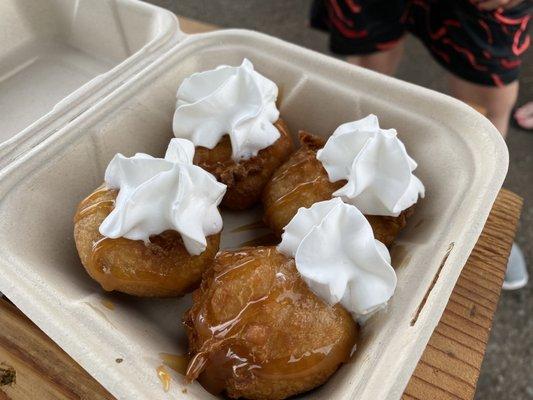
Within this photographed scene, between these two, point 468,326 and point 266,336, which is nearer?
point 266,336

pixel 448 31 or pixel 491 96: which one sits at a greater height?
pixel 448 31

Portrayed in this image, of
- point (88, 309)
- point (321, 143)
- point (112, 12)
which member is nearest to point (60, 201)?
point (88, 309)

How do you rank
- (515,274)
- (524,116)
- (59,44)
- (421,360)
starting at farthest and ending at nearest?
(524,116) → (515,274) → (59,44) → (421,360)

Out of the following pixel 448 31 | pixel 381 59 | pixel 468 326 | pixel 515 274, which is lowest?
pixel 515 274

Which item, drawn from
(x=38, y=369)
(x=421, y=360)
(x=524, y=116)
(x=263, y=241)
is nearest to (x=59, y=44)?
(x=263, y=241)

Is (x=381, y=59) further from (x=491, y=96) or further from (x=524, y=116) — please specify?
(x=524, y=116)

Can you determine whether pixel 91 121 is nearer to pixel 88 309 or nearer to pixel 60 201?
pixel 60 201
